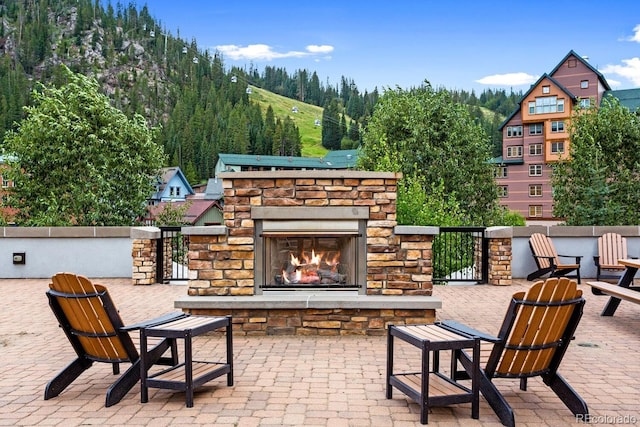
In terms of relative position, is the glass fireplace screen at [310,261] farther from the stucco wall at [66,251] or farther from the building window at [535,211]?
the building window at [535,211]

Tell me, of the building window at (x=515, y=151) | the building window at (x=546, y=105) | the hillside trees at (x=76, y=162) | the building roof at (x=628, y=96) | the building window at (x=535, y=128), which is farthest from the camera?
the building window at (x=515, y=151)

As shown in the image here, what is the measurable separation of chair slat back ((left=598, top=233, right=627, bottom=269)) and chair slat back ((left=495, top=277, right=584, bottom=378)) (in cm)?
760

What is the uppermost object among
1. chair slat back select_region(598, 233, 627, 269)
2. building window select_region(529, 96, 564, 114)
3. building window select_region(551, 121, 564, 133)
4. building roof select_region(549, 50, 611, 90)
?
building roof select_region(549, 50, 611, 90)

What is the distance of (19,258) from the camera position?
37.9 ft

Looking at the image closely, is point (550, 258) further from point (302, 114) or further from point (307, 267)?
point (302, 114)

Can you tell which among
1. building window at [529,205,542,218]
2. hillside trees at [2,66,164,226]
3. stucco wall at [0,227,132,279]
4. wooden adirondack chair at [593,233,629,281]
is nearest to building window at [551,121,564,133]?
building window at [529,205,542,218]

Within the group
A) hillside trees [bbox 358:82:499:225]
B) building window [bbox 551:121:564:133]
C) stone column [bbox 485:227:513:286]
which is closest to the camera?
stone column [bbox 485:227:513:286]

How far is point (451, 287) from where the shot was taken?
10.3m

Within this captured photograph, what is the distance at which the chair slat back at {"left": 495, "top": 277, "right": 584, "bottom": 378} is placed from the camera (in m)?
3.83

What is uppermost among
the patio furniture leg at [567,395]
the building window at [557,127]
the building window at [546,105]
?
the building window at [546,105]

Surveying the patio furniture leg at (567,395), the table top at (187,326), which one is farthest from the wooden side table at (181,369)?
the patio furniture leg at (567,395)

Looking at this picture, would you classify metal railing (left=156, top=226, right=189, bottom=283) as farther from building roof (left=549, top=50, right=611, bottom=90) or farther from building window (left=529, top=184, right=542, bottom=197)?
building window (left=529, top=184, right=542, bottom=197)

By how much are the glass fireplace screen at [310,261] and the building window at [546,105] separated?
139ft

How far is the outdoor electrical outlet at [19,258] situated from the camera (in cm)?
1154
